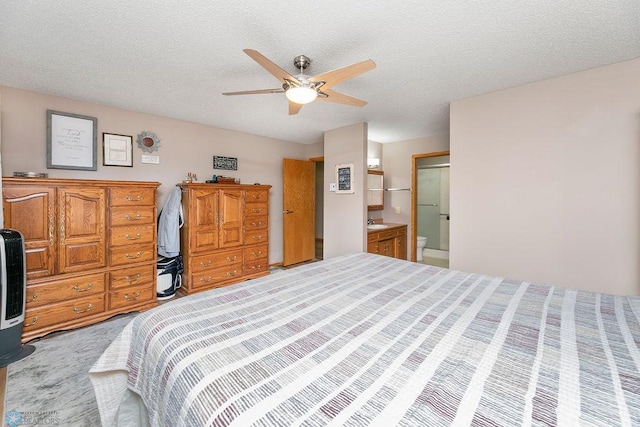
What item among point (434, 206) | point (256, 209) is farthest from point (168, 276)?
point (434, 206)

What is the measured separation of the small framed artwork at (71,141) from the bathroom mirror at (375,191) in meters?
4.04

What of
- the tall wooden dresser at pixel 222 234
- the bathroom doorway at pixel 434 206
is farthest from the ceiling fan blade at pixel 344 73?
the bathroom doorway at pixel 434 206

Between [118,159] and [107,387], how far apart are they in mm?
3003

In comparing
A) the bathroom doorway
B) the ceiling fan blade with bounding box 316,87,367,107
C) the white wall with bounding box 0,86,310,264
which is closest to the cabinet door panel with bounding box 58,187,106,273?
the white wall with bounding box 0,86,310,264

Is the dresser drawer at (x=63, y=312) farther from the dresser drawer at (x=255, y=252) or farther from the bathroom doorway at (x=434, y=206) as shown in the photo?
the bathroom doorway at (x=434, y=206)

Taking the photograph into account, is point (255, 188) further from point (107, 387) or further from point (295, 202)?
point (107, 387)

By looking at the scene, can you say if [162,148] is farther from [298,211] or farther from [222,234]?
[298,211]

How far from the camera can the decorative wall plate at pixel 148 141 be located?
3441mm

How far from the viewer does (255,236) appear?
13.6ft

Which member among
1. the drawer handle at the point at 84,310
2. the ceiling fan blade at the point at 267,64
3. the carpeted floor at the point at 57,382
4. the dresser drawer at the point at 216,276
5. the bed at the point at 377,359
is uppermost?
the ceiling fan blade at the point at 267,64

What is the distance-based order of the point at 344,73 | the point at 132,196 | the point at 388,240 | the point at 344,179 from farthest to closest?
1. the point at 388,240
2. the point at 344,179
3. the point at 132,196
4. the point at 344,73

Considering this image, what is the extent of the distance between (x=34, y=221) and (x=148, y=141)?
1.56 m

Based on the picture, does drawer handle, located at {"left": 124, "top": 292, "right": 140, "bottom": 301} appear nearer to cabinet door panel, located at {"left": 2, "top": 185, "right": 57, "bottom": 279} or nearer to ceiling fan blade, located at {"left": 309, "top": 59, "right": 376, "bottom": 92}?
cabinet door panel, located at {"left": 2, "top": 185, "right": 57, "bottom": 279}

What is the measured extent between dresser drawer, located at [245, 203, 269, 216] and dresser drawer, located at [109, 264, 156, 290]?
4.84 ft
